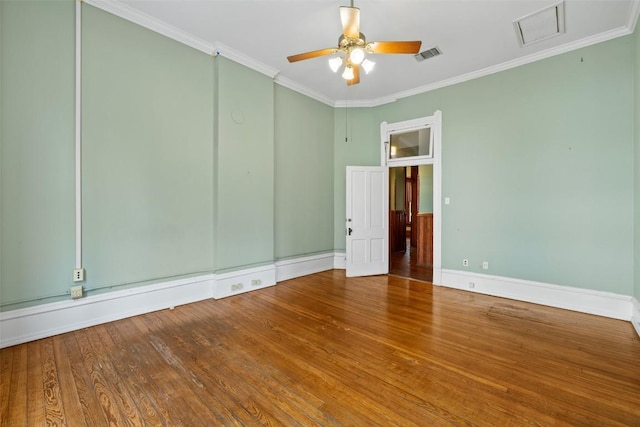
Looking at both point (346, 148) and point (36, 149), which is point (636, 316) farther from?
point (36, 149)

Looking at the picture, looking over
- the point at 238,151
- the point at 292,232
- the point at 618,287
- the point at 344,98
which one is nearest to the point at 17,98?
the point at 238,151

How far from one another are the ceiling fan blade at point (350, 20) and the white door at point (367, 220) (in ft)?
9.07

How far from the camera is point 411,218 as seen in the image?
1005 centimetres

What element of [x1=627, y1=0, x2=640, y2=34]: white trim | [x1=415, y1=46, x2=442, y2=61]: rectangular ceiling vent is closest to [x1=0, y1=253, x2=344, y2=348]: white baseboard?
[x1=415, y1=46, x2=442, y2=61]: rectangular ceiling vent

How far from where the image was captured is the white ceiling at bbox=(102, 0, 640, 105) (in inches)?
115

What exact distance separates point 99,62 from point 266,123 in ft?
6.85

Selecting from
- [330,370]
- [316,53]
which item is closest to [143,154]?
[316,53]

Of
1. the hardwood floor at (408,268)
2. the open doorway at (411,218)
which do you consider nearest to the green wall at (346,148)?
the hardwood floor at (408,268)

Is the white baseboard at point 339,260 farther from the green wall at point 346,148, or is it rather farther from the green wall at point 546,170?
the green wall at point 546,170

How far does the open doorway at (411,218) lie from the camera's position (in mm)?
5902

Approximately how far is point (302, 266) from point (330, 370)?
3.02m

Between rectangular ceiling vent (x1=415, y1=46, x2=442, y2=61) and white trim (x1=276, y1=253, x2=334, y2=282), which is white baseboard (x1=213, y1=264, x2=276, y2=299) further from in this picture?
rectangular ceiling vent (x1=415, y1=46, x2=442, y2=61)

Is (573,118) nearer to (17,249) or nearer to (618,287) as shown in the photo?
(618,287)

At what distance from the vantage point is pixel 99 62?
295 centimetres
